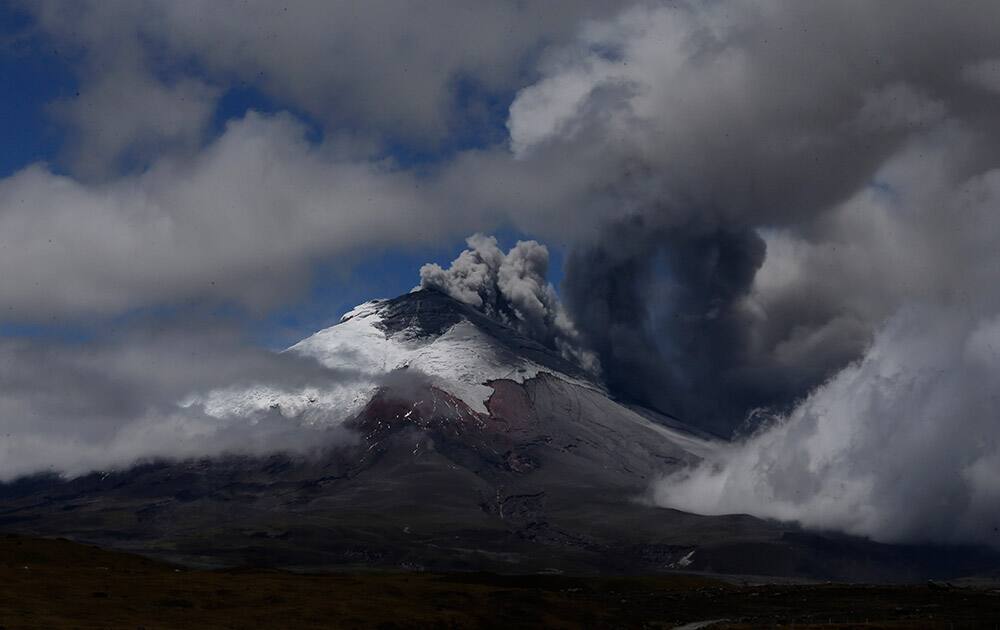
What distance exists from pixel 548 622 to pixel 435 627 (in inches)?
759

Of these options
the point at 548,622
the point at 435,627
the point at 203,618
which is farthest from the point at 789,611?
the point at 203,618

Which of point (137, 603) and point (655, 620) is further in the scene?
point (655, 620)

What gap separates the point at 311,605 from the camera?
438 feet

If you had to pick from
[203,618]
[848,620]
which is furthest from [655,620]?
[203,618]

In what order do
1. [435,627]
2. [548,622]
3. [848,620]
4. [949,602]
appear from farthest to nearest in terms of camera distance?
[949,602], [848,620], [548,622], [435,627]

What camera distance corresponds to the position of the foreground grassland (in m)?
116

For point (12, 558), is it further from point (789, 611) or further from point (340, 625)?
point (789, 611)

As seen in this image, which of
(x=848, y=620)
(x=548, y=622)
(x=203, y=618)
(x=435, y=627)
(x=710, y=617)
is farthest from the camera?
(x=710, y=617)

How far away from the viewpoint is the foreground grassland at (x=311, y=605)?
11650 centimetres

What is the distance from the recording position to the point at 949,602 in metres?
191

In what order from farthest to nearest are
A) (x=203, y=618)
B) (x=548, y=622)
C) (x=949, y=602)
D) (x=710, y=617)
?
(x=949, y=602) < (x=710, y=617) < (x=548, y=622) < (x=203, y=618)

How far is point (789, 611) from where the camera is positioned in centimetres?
17650

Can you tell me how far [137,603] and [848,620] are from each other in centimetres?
9330

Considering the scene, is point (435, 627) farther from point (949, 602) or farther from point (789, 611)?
point (949, 602)
